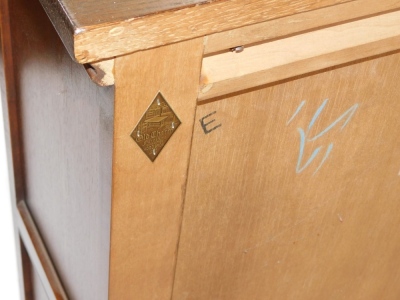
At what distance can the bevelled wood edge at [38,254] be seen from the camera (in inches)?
38.2

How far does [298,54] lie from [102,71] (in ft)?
0.64

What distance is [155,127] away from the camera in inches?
23.6

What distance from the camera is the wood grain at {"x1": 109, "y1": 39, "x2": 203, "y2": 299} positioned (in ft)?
1.85

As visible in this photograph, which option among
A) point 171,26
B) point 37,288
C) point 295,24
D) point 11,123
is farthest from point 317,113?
point 37,288

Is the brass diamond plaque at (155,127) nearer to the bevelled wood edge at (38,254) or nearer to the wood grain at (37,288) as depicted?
the bevelled wood edge at (38,254)

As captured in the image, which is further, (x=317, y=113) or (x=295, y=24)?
(x=317, y=113)

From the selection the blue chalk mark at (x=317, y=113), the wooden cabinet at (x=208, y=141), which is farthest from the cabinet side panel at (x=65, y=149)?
the blue chalk mark at (x=317, y=113)

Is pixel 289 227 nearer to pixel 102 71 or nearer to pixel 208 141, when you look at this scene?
pixel 208 141

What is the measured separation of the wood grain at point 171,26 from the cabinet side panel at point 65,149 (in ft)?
0.16

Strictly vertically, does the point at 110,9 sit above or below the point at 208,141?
above

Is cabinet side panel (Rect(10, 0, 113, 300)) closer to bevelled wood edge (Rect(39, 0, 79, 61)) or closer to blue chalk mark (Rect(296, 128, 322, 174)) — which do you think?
bevelled wood edge (Rect(39, 0, 79, 61))

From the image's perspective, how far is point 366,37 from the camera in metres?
0.68

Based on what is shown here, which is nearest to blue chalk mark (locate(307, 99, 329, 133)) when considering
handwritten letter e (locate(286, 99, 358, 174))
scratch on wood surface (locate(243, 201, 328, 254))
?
handwritten letter e (locate(286, 99, 358, 174))

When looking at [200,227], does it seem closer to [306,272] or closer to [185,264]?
[185,264]
